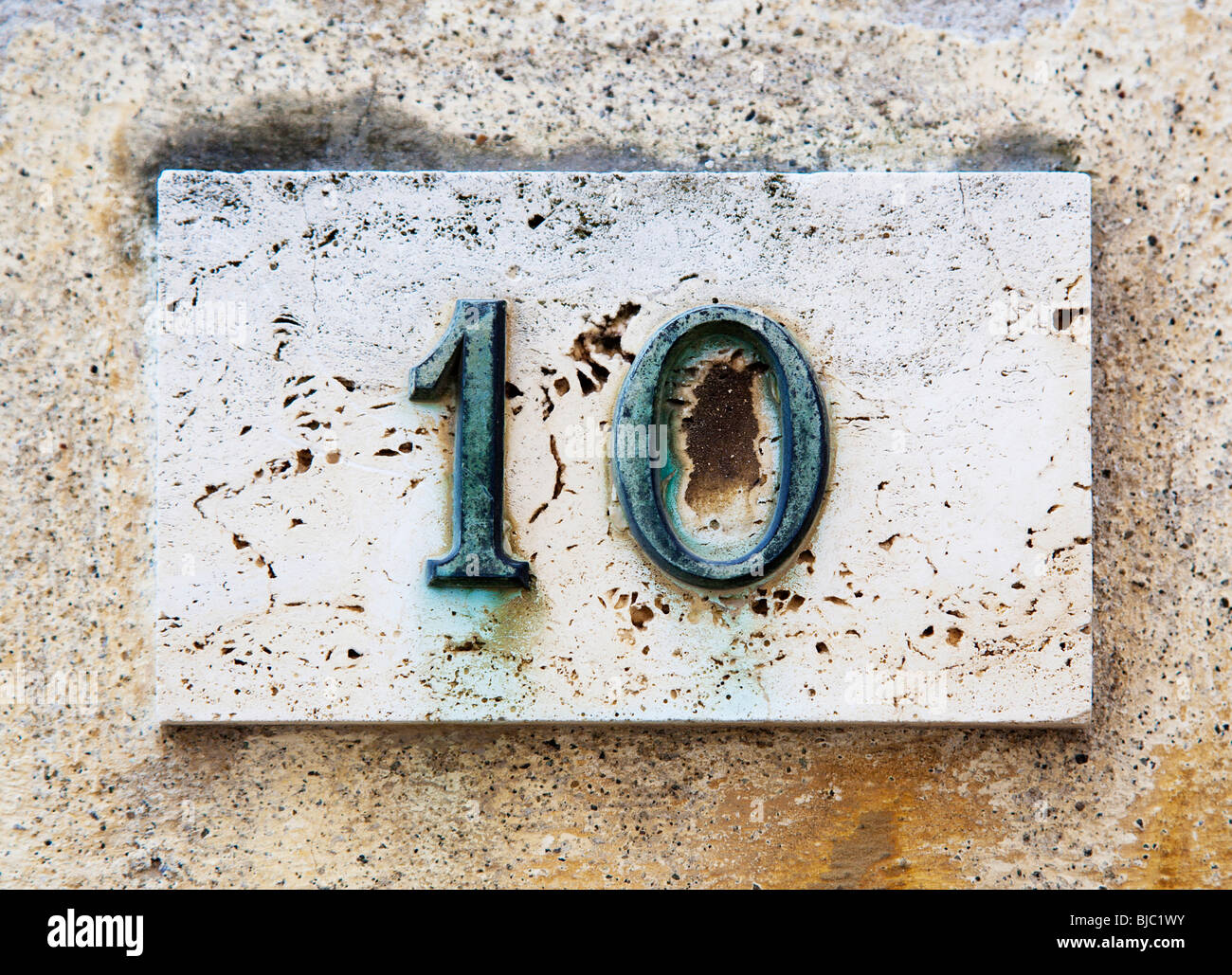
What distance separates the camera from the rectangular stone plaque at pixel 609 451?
5.21ft

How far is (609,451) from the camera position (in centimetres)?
159

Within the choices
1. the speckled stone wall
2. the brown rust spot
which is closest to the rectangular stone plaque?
the brown rust spot

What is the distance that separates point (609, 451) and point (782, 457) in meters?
0.32

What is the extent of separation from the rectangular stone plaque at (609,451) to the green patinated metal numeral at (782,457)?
48mm

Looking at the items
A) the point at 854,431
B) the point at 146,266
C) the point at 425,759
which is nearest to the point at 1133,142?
the point at 854,431

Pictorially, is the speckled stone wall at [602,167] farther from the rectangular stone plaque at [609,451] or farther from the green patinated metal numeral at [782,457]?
the green patinated metal numeral at [782,457]

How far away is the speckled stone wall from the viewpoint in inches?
65.3

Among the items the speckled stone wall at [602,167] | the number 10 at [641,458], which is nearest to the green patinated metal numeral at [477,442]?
the number 10 at [641,458]

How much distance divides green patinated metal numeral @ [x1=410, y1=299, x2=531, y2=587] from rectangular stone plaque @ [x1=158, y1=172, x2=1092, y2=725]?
4 cm

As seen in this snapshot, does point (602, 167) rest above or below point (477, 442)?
above

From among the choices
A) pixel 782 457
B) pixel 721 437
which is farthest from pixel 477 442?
pixel 782 457

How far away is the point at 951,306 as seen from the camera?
160cm

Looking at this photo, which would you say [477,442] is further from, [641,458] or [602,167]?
[602,167]
